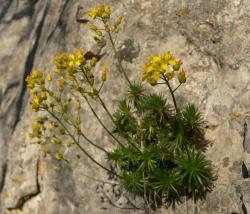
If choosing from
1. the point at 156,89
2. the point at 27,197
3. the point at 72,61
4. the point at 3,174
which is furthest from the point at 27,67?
the point at 72,61

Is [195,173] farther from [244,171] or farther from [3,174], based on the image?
[3,174]

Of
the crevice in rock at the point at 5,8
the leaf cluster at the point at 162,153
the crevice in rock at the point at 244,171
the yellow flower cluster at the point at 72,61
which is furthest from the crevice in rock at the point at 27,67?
the crevice in rock at the point at 244,171

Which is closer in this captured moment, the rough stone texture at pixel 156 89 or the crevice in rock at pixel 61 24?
the rough stone texture at pixel 156 89

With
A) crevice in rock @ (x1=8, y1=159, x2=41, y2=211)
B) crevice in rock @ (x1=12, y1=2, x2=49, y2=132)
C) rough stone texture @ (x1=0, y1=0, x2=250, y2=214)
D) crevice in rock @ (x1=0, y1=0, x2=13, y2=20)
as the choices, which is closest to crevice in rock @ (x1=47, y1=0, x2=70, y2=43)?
rough stone texture @ (x1=0, y1=0, x2=250, y2=214)

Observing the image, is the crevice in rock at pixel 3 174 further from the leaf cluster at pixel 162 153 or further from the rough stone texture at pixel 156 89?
the leaf cluster at pixel 162 153

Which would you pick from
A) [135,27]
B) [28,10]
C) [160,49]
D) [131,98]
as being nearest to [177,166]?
[131,98]

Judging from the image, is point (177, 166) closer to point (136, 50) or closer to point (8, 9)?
point (136, 50)

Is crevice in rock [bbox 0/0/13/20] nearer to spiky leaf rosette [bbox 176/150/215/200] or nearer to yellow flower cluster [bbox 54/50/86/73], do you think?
yellow flower cluster [bbox 54/50/86/73]
